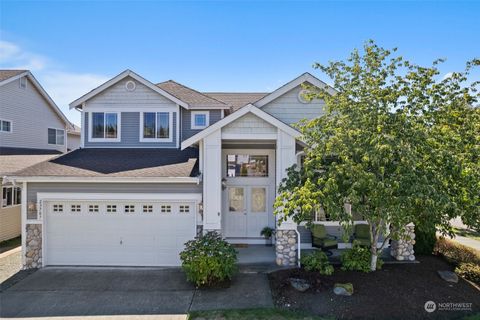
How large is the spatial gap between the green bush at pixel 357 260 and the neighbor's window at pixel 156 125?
29.1 ft

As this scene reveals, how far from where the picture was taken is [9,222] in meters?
13.7

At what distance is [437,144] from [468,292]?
418 cm

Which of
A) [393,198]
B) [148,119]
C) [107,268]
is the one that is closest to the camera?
[393,198]

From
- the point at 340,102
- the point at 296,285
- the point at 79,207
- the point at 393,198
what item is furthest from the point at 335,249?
the point at 79,207

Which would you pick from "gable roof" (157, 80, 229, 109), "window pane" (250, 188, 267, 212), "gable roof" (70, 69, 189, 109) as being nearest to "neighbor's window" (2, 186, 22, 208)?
"gable roof" (70, 69, 189, 109)

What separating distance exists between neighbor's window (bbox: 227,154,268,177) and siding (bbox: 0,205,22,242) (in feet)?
34.2

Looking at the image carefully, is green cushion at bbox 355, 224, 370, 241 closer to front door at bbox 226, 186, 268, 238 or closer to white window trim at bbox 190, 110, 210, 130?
front door at bbox 226, 186, 268, 238

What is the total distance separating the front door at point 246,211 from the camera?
12469mm

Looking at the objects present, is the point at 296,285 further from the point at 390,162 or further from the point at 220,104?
the point at 220,104

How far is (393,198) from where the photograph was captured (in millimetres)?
7098

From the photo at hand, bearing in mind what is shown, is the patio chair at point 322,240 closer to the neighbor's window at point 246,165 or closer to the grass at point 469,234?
the neighbor's window at point 246,165

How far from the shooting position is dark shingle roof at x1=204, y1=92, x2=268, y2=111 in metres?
16.2

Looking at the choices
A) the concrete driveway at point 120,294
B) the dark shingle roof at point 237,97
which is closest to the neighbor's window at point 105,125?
the dark shingle roof at point 237,97

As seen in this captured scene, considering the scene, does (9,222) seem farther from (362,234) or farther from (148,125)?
(362,234)
